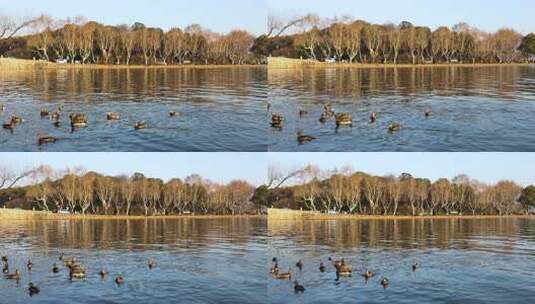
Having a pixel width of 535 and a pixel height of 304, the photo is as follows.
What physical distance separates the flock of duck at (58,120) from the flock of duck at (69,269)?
1.22 m

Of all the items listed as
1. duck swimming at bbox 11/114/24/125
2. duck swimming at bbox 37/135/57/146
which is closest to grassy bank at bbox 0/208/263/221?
duck swimming at bbox 37/135/57/146

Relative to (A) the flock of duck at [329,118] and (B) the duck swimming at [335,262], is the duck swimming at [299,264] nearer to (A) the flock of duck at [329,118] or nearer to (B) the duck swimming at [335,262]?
(B) the duck swimming at [335,262]

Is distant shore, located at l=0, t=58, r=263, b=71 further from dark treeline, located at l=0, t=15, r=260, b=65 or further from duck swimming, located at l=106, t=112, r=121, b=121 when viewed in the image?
duck swimming, located at l=106, t=112, r=121, b=121

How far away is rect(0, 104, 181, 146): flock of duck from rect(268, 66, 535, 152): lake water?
4.23ft

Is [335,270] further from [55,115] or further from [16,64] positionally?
[16,64]

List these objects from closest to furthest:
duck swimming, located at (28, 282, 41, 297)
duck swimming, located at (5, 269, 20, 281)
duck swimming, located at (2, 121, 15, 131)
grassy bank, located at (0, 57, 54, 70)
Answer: duck swimming, located at (28, 282, 41, 297) < duck swimming, located at (5, 269, 20, 281) < duck swimming, located at (2, 121, 15, 131) < grassy bank, located at (0, 57, 54, 70)

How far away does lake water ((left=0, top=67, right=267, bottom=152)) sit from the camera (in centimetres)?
695

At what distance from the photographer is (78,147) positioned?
6902 mm

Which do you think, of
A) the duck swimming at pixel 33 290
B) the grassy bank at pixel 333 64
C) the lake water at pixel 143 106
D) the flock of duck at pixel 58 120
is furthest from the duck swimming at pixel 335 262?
the duck swimming at pixel 33 290

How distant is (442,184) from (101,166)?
11.3 feet

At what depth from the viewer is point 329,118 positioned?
712 centimetres

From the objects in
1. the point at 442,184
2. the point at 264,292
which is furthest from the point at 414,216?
the point at 264,292

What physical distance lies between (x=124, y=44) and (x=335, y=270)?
10.9ft

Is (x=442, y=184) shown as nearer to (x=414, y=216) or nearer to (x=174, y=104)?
(x=414, y=216)
